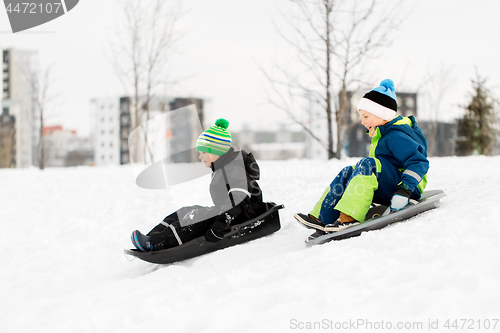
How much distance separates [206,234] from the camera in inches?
121

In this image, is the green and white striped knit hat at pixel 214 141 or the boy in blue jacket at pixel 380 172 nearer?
the boy in blue jacket at pixel 380 172

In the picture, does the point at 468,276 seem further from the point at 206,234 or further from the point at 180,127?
the point at 180,127

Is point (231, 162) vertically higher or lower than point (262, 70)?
lower

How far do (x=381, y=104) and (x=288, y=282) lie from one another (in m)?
1.51

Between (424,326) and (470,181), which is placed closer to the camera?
(424,326)

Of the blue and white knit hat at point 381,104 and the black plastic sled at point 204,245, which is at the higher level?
the blue and white knit hat at point 381,104

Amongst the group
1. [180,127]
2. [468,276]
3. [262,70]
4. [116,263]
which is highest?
[262,70]

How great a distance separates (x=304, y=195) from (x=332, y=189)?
5.83 feet

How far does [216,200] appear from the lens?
10.2 ft

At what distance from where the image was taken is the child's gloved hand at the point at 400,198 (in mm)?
2506

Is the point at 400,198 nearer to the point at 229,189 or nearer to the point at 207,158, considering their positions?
the point at 229,189

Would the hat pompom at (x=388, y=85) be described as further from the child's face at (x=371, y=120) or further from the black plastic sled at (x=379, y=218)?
the black plastic sled at (x=379, y=218)

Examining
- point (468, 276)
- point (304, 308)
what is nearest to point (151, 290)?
point (304, 308)

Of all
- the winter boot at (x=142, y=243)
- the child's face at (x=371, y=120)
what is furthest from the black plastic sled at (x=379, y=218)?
the winter boot at (x=142, y=243)
